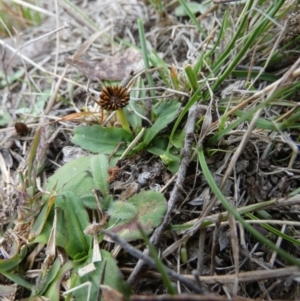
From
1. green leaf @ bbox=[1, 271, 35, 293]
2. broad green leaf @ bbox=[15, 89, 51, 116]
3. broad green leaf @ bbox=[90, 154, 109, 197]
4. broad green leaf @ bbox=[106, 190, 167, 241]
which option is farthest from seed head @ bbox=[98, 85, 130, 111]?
green leaf @ bbox=[1, 271, 35, 293]

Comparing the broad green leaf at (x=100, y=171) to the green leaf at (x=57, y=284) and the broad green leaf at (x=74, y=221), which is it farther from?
the green leaf at (x=57, y=284)

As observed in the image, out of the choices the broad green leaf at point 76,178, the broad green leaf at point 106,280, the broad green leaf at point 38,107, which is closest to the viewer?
the broad green leaf at point 106,280

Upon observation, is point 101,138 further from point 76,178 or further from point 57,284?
point 57,284

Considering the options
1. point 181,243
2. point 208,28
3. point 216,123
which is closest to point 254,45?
point 208,28

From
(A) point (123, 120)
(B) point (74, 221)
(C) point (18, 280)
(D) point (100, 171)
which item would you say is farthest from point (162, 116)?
(C) point (18, 280)

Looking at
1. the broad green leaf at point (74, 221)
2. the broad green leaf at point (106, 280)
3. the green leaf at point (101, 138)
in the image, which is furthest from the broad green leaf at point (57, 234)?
the green leaf at point (101, 138)

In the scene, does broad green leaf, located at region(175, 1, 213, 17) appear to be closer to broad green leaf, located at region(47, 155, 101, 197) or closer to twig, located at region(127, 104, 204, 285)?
twig, located at region(127, 104, 204, 285)

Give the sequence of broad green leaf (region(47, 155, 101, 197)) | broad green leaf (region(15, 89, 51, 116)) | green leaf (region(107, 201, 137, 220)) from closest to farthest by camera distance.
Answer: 1. green leaf (region(107, 201, 137, 220))
2. broad green leaf (region(47, 155, 101, 197))
3. broad green leaf (region(15, 89, 51, 116))
